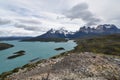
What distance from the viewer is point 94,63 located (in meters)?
25.2

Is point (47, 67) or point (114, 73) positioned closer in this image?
point (114, 73)

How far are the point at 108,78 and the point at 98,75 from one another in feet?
3.96

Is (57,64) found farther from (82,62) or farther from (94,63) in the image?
(94,63)

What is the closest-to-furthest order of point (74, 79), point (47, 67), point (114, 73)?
point (74, 79) → point (114, 73) → point (47, 67)

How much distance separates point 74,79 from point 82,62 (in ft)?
14.3

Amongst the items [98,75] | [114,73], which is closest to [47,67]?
[98,75]

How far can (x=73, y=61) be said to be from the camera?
86.3 feet

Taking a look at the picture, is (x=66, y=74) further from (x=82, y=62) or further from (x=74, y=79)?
(x=82, y=62)

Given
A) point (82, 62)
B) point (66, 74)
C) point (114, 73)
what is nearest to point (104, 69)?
point (114, 73)

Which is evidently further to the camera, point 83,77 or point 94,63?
point 94,63

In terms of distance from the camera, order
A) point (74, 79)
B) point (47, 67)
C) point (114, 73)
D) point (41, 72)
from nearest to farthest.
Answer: point (74, 79) → point (114, 73) → point (41, 72) → point (47, 67)

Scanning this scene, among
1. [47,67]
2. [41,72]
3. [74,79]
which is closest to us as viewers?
[74,79]

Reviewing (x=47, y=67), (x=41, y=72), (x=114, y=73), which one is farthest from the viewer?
(x=47, y=67)

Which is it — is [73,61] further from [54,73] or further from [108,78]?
[108,78]
